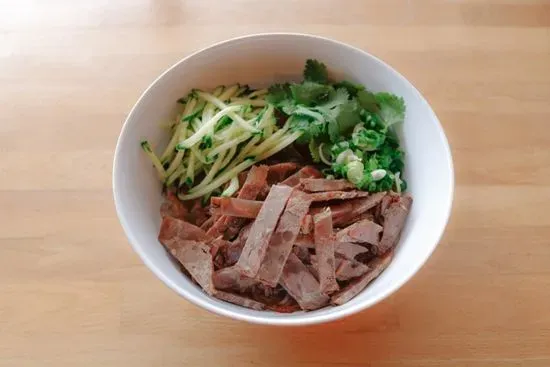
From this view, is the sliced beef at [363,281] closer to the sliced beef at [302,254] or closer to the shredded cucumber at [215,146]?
the sliced beef at [302,254]

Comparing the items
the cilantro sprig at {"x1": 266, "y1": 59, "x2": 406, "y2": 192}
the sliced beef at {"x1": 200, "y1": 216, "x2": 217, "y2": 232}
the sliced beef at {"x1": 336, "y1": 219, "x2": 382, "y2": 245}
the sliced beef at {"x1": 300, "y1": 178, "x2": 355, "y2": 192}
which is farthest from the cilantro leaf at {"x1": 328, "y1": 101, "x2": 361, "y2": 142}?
the sliced beef at {"x1": 200, "y1": 216, "x2": 217, "y2": 232}

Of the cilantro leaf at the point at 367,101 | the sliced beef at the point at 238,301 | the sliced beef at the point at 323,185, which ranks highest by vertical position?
the cilantro leaf at the point at 367,101

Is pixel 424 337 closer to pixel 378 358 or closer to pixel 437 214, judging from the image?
pixel 378 358

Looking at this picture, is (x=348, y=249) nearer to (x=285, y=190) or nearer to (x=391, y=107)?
(x=285, y=190)

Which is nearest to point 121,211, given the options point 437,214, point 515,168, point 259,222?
point 259,222

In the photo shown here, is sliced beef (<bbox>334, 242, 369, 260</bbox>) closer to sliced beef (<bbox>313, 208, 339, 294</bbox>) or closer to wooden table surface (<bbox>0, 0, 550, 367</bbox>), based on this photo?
sliced beef (<bbox>313, 208, 339, 294</bbox>)

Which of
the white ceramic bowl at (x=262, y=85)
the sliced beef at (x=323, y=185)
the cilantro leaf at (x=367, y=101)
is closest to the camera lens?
the white ceramic bowl at (x=262, y=85)

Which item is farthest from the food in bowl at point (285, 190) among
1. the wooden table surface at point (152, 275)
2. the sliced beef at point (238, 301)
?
the wooden table surface at point (152, 275)
